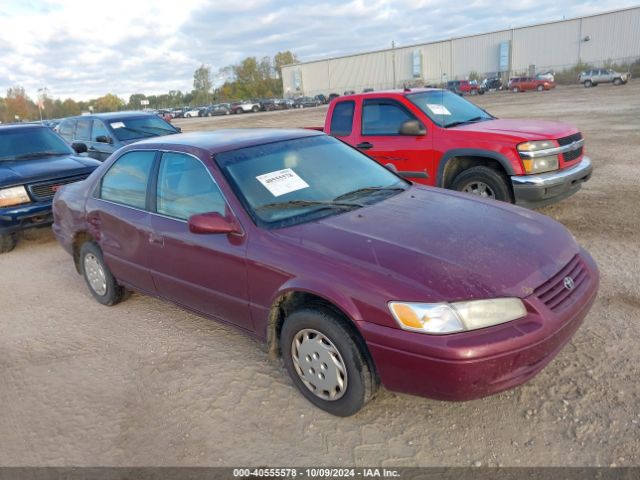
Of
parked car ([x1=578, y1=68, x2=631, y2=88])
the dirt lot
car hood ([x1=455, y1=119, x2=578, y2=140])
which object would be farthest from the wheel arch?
parked car ([x1=578, y1=68, x2=631, y2=88])

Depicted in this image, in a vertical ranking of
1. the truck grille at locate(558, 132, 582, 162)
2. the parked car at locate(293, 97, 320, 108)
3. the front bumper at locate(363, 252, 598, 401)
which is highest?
the parked car at locate(293, 97, 320, 108)

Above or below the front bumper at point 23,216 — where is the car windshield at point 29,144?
above

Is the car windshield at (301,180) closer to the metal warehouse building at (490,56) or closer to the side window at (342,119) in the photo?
the side window at (342,119)

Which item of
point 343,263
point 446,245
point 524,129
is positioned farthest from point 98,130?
point 446,245

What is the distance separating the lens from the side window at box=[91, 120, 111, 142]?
9930mm

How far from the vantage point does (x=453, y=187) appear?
663 centimetres

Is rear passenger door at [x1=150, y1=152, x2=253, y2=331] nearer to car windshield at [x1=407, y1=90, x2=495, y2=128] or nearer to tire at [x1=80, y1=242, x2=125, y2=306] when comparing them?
tire at [x1=80, y1=242, x2=125, y2=306]

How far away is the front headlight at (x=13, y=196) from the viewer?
6.86 meters

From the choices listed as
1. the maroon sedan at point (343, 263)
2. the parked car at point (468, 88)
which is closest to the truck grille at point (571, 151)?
the maroon sedan at point (343, 263)

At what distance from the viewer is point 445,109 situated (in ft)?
23.0

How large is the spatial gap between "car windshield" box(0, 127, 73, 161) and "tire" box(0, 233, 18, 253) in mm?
1385

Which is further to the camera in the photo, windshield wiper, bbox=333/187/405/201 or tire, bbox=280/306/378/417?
windshield wiper, bbox=333/187/405/201

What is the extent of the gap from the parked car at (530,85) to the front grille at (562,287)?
5411cm

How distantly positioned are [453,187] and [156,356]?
4358 mm
